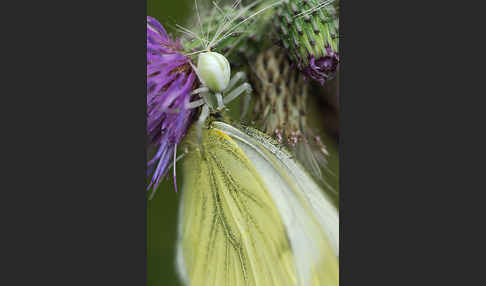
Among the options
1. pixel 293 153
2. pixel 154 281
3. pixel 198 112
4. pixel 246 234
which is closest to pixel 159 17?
pixel 198 112

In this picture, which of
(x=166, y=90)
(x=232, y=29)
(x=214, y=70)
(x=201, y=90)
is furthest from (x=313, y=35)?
(x=166, y=90)

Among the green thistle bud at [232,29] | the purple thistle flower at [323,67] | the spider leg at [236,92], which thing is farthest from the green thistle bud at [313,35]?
the spider leg at [236,92]

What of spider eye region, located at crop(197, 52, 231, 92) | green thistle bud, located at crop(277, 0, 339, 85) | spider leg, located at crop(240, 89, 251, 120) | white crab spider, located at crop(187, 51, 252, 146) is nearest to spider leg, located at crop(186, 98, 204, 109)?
white crab spider, located at crop(187, 51, 252, 146)

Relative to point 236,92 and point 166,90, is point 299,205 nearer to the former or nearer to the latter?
point 236,92

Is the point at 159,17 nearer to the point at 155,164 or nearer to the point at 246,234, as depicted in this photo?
the point at 155,164

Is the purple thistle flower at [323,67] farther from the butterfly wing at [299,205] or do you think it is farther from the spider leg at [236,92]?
the butterfly wing at [299,205]

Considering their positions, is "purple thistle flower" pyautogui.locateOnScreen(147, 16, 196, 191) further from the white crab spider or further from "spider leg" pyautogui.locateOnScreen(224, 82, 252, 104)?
"spider leg" pyautogui.locateOnScreen(224, 82, 252, 104)
